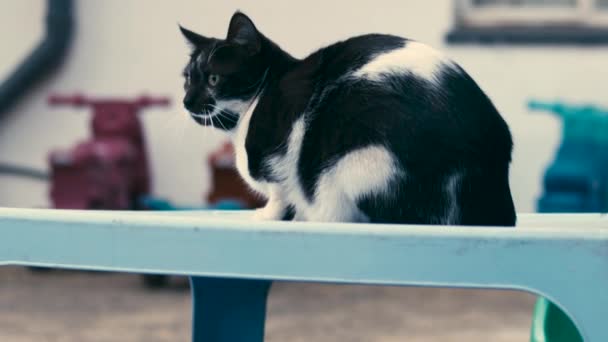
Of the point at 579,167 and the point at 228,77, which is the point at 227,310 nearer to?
the point at 228,77

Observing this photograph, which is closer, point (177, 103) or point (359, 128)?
point (359, 128)

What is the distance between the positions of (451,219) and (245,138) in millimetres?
196

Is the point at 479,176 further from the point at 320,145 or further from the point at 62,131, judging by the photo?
the point at 62,131

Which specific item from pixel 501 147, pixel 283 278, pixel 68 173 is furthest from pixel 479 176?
pixel 68 173

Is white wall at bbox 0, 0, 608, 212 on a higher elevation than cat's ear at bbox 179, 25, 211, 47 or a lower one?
lower

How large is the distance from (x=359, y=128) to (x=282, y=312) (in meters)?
1.69

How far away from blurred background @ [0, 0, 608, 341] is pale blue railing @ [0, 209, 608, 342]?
160cm

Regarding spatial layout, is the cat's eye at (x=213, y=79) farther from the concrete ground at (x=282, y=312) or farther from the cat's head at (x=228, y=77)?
the concrete ground at (x=282, y=312)

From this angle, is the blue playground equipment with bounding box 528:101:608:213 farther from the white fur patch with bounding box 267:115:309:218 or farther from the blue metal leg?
the white fur patch with bounding box 267:115:309:218

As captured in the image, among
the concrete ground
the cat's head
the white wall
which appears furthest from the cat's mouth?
the white wall

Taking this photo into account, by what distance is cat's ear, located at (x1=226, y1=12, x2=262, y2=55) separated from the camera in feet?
2.70

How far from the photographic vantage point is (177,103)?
259 cm

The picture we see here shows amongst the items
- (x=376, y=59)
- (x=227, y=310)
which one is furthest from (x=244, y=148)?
(x=227, y=310)

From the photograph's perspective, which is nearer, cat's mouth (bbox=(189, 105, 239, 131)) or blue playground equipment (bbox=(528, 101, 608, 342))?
cat's mouth (bbox=(189, 105, 239, 131))
